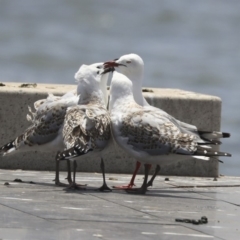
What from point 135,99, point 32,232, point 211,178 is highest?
point 135,99

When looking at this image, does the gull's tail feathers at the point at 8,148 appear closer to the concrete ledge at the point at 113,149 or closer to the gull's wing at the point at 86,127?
the concrete ledge at the point at 113,149

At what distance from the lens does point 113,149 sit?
12039 millimetres

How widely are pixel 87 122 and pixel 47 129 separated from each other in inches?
29.6

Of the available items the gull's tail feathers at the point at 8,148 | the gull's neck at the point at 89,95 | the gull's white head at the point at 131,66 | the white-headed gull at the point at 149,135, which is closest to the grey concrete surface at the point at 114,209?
the gull's tail feathers at the point at 8,148

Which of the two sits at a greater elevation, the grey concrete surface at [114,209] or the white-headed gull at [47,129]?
the white-headed gull at [47,129]

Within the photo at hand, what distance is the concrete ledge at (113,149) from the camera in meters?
12.1

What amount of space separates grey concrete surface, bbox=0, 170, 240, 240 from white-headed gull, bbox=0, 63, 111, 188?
1.27 ft

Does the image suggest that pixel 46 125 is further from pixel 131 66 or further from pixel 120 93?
pixel 131 66

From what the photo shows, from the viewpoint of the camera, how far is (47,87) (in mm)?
12766

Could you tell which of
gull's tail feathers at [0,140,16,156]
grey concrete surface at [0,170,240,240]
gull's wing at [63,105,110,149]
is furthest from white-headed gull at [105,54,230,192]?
gull's tail feathers at [0,140,16,156]

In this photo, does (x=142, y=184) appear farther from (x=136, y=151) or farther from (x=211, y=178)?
(x=211, y=178)

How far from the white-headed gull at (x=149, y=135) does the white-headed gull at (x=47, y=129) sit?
0.55 meters

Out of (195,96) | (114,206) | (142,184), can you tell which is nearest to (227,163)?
(195,96)

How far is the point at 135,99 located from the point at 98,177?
1.18 m
